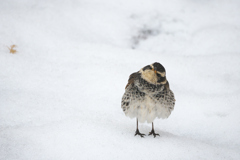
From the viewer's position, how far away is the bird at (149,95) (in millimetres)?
3855

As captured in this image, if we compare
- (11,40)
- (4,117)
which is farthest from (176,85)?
(11,40)

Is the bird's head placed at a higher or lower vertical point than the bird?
higher

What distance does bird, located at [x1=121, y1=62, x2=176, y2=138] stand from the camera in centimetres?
386

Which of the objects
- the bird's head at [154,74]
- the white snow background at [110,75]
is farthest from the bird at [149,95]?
the white snow background at [110,75]

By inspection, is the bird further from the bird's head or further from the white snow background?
the white snow background

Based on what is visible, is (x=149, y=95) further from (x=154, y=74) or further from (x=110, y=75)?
(x=110, y=75)

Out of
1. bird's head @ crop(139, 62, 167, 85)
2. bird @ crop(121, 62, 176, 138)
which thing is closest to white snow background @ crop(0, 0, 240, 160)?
bird @ crop(121, 62, 176, 138)

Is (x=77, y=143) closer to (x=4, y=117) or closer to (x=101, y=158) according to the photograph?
(x=101, y=158)

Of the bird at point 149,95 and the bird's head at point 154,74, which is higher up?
the bird's head at point 154,74

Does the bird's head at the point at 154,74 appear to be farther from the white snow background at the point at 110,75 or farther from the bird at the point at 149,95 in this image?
the white snow background at the point at 110,75

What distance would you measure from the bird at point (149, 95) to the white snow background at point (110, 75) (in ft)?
1.53

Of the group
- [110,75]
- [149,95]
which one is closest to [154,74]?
[149,95]

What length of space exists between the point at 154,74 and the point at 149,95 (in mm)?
346

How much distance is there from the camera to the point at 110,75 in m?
5.84
